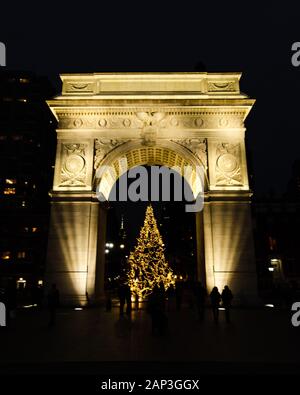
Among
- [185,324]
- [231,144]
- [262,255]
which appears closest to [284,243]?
[262,255]

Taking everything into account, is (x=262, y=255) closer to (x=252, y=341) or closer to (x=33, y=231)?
(x=33, y=231)

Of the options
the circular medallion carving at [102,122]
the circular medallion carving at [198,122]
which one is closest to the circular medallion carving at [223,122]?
the circular medallion carving at [198,122]

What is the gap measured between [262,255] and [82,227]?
34910 millimetres

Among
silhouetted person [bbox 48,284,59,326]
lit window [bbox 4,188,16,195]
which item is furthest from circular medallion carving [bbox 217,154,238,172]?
lit window [bbox 4,188,16,195]

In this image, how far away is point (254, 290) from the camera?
1845 centimetres

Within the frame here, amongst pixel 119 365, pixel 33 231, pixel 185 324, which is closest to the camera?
pixel 119 365

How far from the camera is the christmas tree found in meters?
23.4

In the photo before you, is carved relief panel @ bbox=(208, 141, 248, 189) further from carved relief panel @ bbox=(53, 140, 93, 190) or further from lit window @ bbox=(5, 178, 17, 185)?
lit window @ bbox=(5, 178, 17, 185)

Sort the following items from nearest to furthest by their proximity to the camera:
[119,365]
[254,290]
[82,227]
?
1. [119,365]
2. [254,290]
3. [82,227]

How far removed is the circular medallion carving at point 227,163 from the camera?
20641 millimetres

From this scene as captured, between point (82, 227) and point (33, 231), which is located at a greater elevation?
point (33, 231)

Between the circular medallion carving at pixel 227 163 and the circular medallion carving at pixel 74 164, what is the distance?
8357 millimetres

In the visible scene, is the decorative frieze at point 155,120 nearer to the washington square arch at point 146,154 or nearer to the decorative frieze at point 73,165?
the washington square arch at point 146,154

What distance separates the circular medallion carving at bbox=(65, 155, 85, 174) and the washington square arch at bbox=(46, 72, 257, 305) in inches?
2.4
